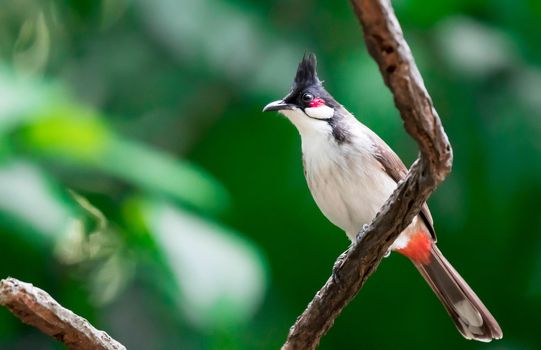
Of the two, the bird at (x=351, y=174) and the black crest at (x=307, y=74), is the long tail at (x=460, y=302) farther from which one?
the black crest at (x=307, y=74)

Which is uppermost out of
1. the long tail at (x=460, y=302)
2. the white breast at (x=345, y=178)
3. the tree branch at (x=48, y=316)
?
the white breast at (x=345, y=178)

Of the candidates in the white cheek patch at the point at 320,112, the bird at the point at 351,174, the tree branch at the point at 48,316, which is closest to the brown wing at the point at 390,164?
the bird at the point at 351,174

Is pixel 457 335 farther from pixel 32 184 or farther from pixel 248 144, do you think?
pixel 32 184

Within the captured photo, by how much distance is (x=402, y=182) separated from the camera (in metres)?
1.73

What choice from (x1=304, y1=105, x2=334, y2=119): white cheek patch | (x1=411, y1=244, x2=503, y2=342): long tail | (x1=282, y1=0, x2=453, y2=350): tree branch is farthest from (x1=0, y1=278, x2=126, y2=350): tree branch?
(x1=411, y1=244, x2=503, y2=342): long tail

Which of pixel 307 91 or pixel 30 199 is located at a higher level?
pixel 307 91

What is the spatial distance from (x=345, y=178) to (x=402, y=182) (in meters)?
0.79

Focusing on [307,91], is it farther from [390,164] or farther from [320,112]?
[390,164]

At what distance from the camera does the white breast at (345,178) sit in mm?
2518

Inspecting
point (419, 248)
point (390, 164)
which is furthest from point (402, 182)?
point (419, 248)

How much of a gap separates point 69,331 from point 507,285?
244 cm

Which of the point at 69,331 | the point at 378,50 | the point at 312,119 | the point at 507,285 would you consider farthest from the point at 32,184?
the point at 507,285

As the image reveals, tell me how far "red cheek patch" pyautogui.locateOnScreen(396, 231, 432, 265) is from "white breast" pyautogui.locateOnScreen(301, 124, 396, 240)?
0.18 m

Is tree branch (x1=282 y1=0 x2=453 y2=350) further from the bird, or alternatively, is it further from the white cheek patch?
the white cheek patch
